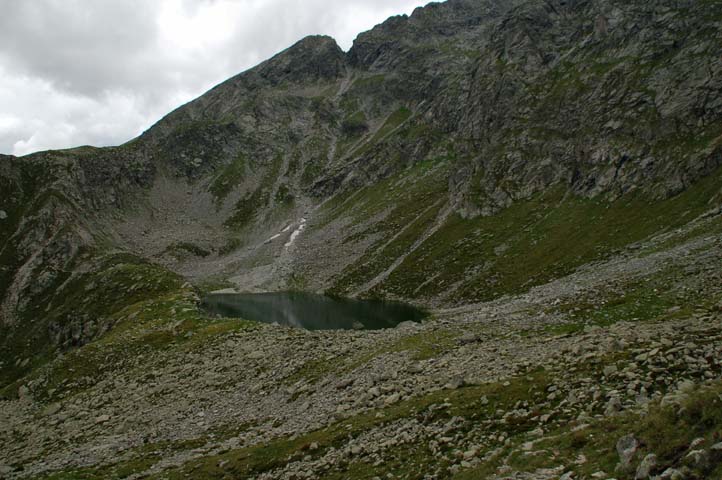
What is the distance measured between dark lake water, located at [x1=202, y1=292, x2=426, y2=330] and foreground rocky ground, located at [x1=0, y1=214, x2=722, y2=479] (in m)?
32.1

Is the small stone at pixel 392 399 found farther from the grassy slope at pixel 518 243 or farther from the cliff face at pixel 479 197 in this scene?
the grassy slope at pixel 518 243

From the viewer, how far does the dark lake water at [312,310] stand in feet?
272

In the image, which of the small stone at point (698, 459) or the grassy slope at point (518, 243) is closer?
the small stone at point (698, 459)

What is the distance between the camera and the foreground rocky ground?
13352 millimetres

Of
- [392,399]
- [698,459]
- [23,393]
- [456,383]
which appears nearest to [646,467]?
[698,459]

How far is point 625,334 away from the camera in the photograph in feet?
72.8

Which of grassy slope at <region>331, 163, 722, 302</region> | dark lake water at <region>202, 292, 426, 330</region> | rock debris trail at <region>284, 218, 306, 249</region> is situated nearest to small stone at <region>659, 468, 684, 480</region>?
dark lake water at <region>202, 292, 426, 330</region>

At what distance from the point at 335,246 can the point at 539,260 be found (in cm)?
7286

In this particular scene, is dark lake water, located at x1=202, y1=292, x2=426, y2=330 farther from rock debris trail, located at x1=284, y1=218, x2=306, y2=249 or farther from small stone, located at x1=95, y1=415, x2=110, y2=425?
small stone, located at x1=95, y1=415, x2=110, y2=425

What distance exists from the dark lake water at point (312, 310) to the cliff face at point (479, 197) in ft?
23.0

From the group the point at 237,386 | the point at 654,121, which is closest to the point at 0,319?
the point at 237,386

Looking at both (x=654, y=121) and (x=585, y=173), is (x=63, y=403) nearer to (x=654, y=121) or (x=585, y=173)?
(x=585, y=173)

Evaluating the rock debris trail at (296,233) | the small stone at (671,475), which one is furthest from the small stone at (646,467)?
the rock debris trail at (296,233)

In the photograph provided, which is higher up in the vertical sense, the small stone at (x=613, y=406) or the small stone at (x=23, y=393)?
the small stone at (x=23, y=393)
